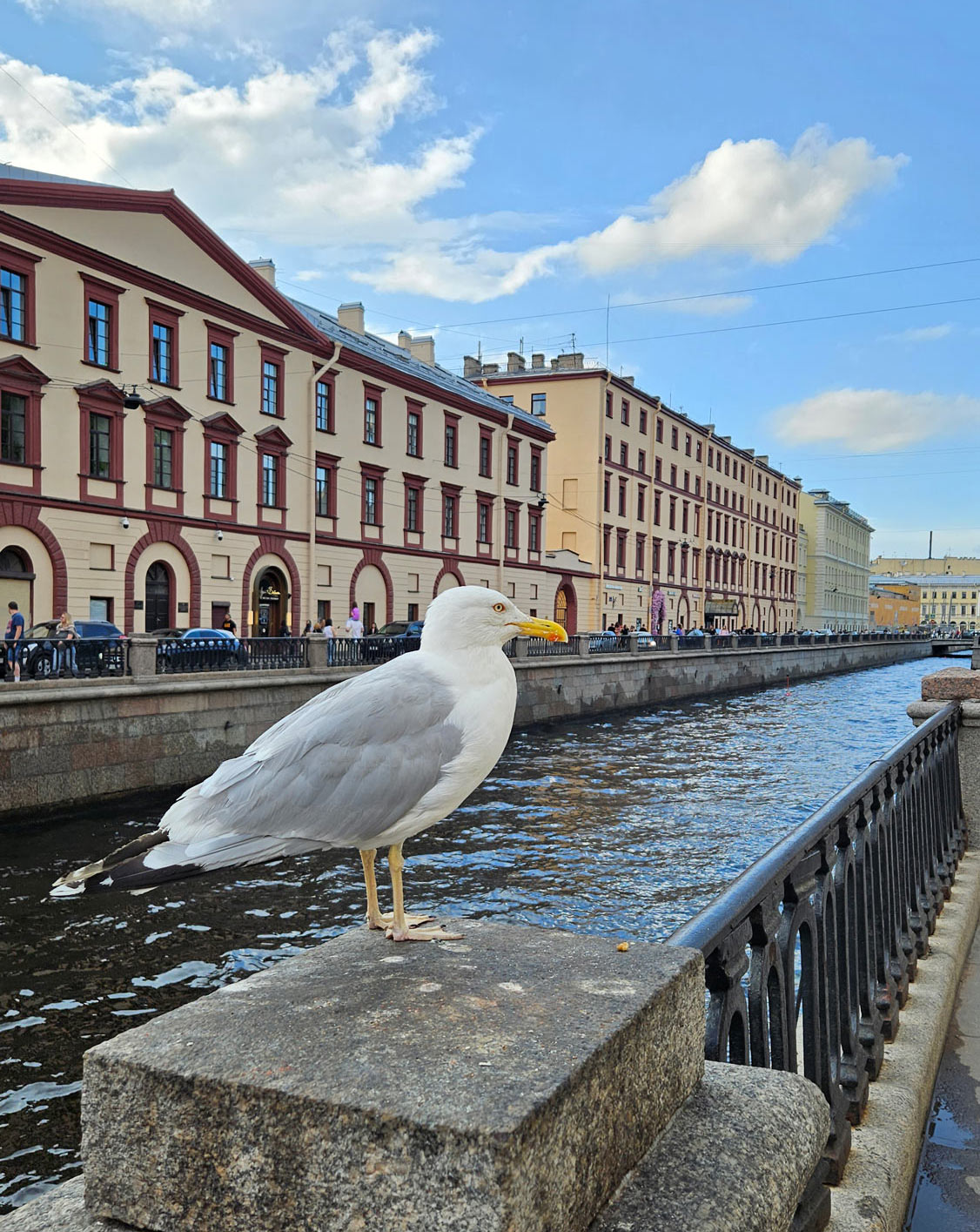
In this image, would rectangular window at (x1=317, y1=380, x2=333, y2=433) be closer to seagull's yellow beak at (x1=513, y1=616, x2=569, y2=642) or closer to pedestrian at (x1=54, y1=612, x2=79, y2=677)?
pedestrian at (x1=54, y1=612, x2=79, y2=677)

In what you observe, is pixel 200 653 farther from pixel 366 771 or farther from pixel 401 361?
pixel 401 361

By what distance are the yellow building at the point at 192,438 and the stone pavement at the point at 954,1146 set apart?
803 inches

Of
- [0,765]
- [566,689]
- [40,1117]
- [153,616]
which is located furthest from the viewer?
[566,689]

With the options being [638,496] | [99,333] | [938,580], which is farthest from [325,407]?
[938,580]

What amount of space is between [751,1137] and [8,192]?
22.9 m

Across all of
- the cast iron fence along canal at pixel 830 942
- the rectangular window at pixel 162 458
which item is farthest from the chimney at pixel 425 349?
the cast iron fence along canal at pixel 830 942

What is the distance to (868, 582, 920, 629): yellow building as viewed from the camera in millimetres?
109125

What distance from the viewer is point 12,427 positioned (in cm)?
2064

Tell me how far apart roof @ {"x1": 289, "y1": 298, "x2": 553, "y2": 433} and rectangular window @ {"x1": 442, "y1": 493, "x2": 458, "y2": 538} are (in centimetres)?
347

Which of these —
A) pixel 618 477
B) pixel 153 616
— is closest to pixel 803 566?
pixel 618 477

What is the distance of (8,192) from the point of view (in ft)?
65.4

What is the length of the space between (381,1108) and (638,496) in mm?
50194

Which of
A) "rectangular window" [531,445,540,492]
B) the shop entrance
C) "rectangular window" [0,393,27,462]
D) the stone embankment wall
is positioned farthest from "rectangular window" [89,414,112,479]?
"rectangular window" [531,445,540,492]

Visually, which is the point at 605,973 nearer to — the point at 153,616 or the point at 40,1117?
the point at 40,1117
